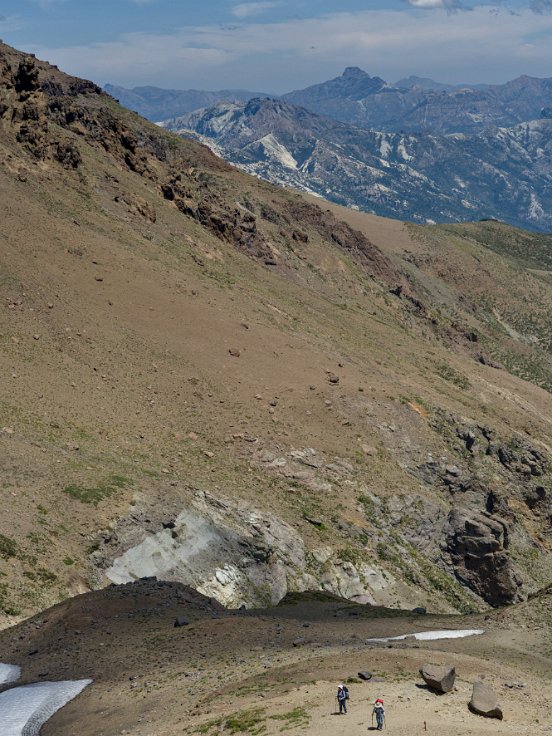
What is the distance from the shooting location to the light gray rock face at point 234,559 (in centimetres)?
4478

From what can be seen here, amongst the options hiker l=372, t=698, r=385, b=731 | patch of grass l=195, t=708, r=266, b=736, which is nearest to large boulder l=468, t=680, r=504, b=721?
hiker l=372, t=698, r=385, b=731

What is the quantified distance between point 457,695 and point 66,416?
31.9m

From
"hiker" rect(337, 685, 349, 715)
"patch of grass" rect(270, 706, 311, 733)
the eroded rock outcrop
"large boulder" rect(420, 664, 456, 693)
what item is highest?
"hiker" rect(337, 685, 349, 715)

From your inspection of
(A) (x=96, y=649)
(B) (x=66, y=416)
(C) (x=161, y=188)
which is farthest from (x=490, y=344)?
(A) (x=96, y=649)

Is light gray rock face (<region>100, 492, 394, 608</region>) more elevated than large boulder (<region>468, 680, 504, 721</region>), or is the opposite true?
large boulder (<region>468, 680, 504, 721</region>)

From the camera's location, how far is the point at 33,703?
2941 centimetres

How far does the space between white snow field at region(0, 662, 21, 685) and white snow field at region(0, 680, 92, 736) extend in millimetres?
1394

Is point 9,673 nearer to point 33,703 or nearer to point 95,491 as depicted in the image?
point 33,703

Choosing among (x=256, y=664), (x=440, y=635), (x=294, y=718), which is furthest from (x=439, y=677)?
(x=440, y=635)

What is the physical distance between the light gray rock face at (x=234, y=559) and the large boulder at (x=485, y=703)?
2171cm

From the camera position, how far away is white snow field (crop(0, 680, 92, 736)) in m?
28.0

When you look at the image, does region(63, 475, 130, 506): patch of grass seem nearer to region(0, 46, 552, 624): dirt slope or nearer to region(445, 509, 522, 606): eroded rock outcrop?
region(0, 46, 552, 624): dirt slope

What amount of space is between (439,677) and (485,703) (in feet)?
6.18

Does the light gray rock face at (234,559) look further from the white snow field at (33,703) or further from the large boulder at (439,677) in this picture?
the large boulder at (439,677)
